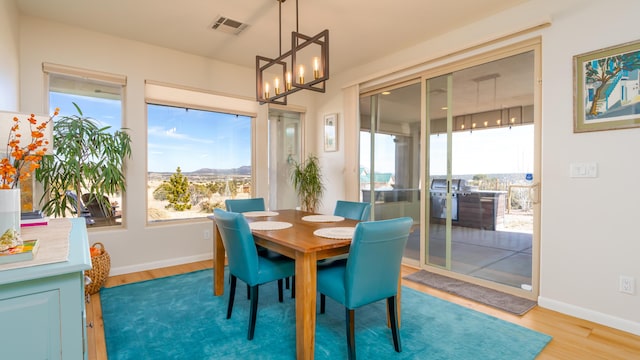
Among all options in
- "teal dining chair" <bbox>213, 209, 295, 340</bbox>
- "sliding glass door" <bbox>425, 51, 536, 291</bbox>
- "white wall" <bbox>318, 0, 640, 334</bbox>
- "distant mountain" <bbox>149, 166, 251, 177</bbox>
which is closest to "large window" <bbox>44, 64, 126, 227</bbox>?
"distant mountain" <bbox>149, 166, 251, 177</bbox>

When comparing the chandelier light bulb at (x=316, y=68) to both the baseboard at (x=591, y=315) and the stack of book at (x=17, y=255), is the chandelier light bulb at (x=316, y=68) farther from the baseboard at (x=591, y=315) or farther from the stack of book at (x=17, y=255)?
the baseboard at (x=591, y=315)

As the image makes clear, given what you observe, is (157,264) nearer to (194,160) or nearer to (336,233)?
(194,160)

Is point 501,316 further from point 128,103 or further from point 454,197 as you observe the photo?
point 128,103

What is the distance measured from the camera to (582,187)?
245 centimetres

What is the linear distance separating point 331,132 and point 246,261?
3.09 metres

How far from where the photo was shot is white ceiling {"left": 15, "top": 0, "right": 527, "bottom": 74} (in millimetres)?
2814

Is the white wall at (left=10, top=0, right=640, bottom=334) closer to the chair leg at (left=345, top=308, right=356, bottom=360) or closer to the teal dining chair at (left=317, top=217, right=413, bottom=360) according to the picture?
the teal dining chair at (left=317, top=217, right=413, bottom=360)

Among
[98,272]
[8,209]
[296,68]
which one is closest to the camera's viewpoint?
[8,209]

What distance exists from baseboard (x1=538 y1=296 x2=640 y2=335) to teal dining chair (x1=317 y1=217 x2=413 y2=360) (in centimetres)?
155

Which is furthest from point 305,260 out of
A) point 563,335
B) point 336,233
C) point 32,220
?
point 563,335

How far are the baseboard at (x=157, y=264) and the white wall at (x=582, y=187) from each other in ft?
12.5

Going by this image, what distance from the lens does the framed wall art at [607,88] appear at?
223 centimetres

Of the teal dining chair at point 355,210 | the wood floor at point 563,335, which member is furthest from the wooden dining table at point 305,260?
the wood floor at point 563,335

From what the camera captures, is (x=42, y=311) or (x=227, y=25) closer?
(x=42, y=311)
